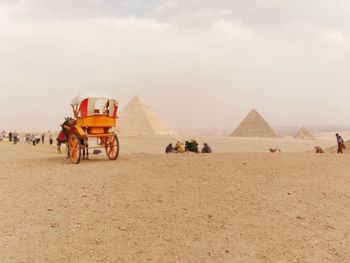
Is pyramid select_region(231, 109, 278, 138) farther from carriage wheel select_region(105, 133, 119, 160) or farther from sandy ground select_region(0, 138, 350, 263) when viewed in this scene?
sandy ground select_region(0, 138, 350, 263)

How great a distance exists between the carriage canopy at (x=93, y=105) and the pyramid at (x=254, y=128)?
65.5 meters

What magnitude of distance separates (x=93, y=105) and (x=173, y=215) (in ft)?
17.7

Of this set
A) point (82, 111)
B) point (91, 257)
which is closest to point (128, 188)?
point (91, 257)

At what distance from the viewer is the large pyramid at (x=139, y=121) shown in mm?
76188

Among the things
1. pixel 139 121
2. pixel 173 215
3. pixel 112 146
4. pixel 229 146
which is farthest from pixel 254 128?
pixel 173 215

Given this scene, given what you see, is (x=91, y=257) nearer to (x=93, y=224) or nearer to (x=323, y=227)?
(x=93, y=224)

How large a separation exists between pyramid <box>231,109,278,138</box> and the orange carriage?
6547 cm

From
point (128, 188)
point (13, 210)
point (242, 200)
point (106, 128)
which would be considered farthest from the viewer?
point (106, 128)

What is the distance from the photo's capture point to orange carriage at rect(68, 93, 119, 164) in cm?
962

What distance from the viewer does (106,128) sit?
10172 millimetres

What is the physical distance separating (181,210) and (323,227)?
197 cm

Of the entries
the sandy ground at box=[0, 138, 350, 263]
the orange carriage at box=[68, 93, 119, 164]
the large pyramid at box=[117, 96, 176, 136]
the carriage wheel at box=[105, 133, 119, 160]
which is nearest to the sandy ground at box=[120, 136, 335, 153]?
the large pyramid at box=[117, 96, 176, 136]

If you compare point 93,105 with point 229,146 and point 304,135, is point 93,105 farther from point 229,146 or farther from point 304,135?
point 304,135

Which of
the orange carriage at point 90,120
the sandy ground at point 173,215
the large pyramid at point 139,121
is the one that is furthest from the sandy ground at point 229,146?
the sandy ground at point 173,215
